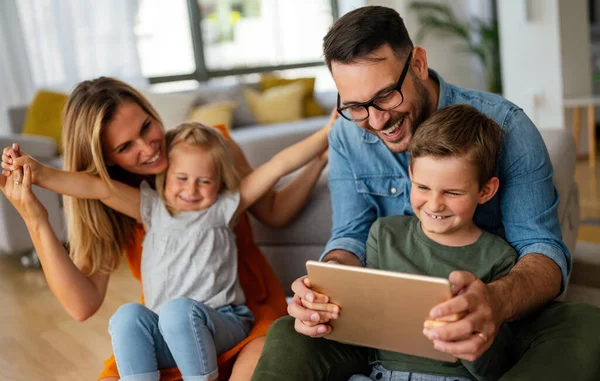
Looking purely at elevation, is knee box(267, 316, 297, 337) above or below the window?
below

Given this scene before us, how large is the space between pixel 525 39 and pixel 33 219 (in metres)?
4.07

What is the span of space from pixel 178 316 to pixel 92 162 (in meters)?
0.54

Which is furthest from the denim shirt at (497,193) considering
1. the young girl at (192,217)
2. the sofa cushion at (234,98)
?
the sofa cushion at (234,98)

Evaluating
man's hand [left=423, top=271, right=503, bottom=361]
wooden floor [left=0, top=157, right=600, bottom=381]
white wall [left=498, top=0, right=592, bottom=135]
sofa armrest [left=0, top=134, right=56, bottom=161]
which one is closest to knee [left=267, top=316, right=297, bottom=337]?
man's hand [left=423, top=271, right=503, bottom=361]

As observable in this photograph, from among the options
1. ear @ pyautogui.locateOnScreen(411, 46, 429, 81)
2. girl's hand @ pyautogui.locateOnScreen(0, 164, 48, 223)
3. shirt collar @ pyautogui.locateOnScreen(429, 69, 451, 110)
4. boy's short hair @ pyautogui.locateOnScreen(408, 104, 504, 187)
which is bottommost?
girl's hand @ pyautogui.locateOnScreen(0, 164, 48, 223)

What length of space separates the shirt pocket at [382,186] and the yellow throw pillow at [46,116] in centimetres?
317

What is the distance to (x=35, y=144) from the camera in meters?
4.10

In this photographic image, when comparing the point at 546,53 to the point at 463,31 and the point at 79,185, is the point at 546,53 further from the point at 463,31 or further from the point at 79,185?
the point at 79,185

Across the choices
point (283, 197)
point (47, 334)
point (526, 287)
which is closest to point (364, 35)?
point (526, 287)

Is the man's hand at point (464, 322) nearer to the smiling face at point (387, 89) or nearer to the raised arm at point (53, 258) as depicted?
the smiling face at point (387, 89)

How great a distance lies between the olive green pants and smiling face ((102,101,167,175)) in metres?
0.67

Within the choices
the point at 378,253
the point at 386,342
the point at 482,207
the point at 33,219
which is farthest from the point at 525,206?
the point at 33,219

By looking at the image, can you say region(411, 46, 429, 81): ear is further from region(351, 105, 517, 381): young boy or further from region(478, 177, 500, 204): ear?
region(478, 177, 500, 204): ear

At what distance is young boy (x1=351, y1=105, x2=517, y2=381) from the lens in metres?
1.46
